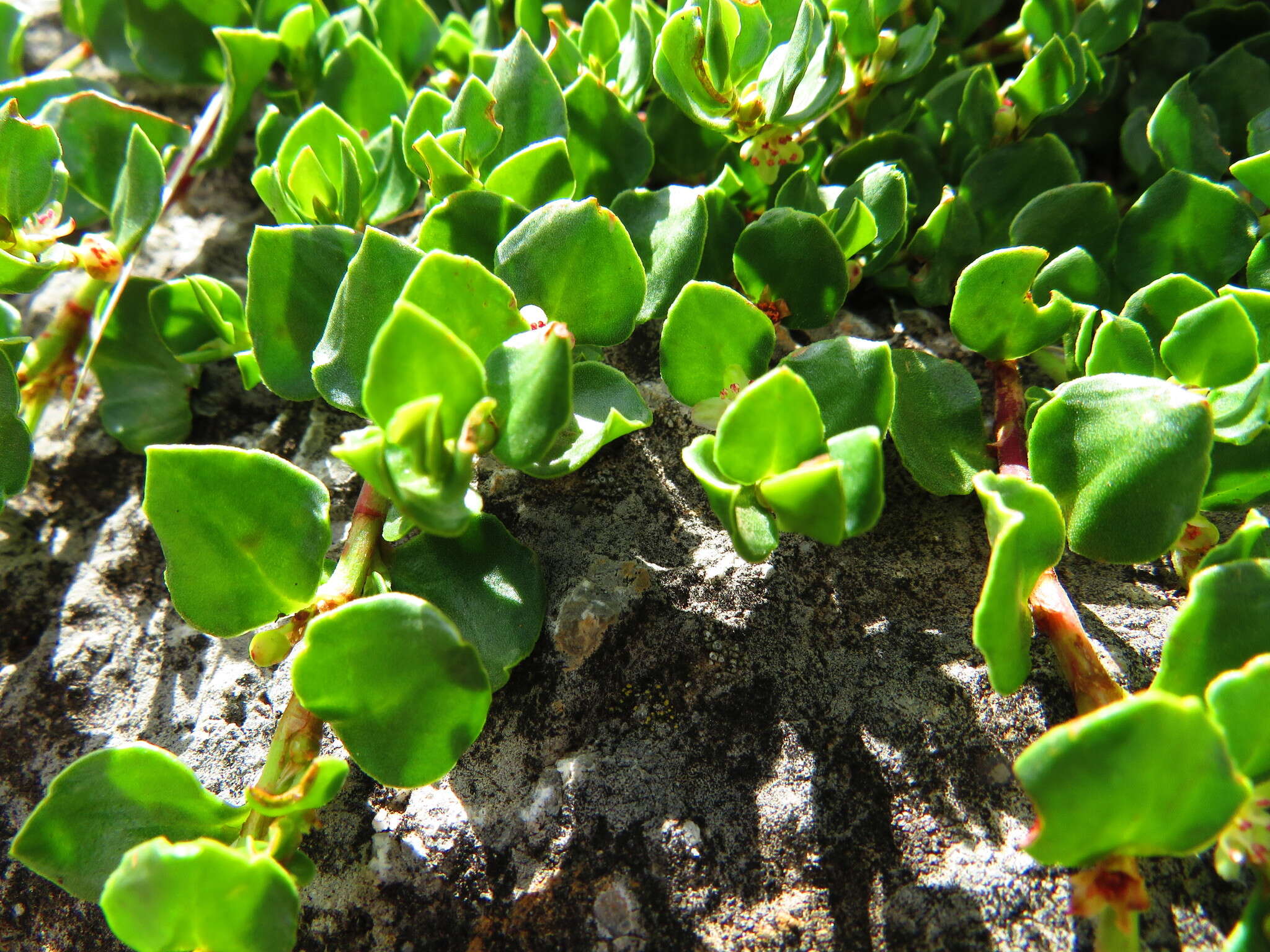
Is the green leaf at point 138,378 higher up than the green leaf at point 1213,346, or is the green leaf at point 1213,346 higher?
the green leaf at point 1213,346

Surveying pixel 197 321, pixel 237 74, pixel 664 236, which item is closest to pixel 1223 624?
pixel 664 236

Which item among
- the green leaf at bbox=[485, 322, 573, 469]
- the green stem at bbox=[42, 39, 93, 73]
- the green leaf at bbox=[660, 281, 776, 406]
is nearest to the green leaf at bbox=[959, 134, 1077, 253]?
the green leaf at bbox=[660, 281, 776, 406]

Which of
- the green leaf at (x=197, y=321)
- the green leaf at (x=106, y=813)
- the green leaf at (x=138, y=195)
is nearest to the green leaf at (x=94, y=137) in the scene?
the green leaf at (x=138, y=195)

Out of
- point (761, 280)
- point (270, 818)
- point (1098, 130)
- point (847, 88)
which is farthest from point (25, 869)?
point (1098, 130)

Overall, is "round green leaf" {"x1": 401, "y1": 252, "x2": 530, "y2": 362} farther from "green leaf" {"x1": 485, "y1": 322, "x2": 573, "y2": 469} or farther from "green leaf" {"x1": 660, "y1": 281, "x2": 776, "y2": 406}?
"green leaf" {"x1": 660, "y1": 281, "x2": 776, "y2": 406}

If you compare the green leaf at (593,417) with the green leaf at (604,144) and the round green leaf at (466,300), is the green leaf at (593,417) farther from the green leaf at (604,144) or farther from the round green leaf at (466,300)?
the green leaf at (604,144)

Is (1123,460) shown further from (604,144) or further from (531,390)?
(604,144)
